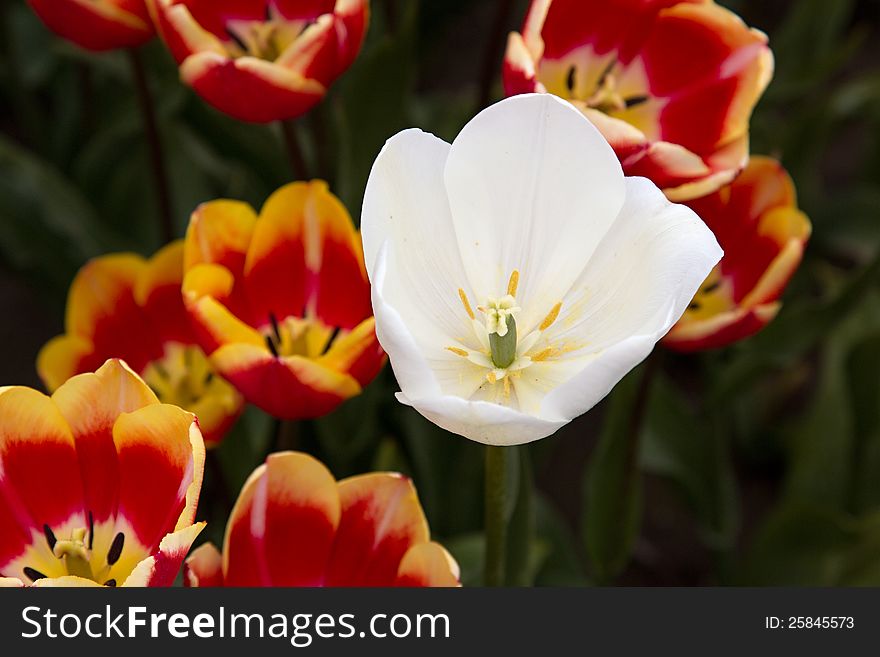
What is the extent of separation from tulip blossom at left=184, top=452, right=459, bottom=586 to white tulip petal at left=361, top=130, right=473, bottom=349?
13cm

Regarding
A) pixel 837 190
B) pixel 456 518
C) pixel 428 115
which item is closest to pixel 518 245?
pixel 456 518

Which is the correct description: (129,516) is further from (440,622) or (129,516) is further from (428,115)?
(428,115)

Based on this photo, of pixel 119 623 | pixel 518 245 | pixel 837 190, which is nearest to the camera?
pixel 119 623

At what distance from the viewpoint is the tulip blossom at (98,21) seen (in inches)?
44.1

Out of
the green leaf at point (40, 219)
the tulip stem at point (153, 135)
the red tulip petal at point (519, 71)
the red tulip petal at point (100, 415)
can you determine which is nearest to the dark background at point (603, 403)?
→ the green leaf at point (40, 219)

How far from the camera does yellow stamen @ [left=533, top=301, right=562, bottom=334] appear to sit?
96cm

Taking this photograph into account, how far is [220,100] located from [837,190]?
5.21ft

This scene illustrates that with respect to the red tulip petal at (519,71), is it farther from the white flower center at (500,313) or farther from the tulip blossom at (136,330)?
the tulip blossom at (136,330)

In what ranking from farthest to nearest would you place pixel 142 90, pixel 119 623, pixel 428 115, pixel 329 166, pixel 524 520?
1. pixel 428 115
2. pixel 329 166
3. pixel 142 90
4. pixel 524 520
5. pixel 119 623

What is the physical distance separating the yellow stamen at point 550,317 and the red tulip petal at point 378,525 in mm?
160

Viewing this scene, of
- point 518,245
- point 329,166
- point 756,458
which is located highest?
point 518,245

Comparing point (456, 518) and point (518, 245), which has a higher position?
point (518, 245)

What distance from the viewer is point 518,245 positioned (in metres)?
0.96

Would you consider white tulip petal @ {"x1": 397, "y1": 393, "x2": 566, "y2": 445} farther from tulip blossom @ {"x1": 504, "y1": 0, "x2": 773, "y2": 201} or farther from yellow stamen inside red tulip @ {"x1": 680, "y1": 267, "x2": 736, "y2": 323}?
yellow stamen inside red tulip @ {"x1": 680, "y1": 267, "x2": 736, "y2": 323}
